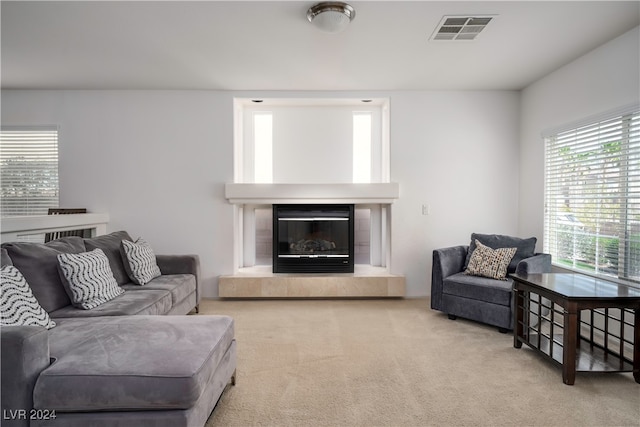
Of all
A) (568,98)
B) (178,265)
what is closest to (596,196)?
(568,98)

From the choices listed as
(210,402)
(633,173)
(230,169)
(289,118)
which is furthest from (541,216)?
(210,402)

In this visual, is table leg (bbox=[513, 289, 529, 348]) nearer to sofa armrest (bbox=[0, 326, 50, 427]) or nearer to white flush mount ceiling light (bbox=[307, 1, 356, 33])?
white flush mount ceiling light (bbox=[307, 1, 356, 33])

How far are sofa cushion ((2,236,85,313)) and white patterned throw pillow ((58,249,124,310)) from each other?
3.7 inches

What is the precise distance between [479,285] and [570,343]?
1190 mm

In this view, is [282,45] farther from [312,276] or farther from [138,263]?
[312,276]

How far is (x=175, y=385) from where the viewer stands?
1631 mm

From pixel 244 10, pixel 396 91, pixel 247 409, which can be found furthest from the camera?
pixel 396 91

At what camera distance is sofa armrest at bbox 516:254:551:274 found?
333 cm

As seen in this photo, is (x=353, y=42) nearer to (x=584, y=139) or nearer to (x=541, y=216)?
(x=584, y=139)

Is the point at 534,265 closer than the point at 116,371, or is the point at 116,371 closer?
the point at 116,371

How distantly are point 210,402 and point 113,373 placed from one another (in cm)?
53

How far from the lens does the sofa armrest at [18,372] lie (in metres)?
1.61

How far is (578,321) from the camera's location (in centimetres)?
253

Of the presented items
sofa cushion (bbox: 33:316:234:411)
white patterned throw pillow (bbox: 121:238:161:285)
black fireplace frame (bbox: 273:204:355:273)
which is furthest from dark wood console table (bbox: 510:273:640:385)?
white patterned throw pillow (bbox: 121:238:161:285)
